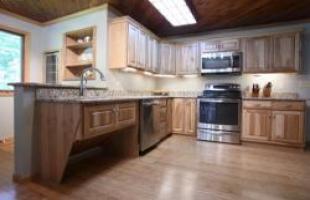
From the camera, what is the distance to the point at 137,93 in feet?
15.7

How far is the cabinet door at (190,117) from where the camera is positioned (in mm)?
4637

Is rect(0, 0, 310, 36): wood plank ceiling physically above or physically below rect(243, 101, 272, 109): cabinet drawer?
above

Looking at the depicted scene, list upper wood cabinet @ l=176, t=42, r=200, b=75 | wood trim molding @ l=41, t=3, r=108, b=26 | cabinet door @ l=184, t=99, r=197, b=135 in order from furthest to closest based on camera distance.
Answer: upper wood cabinet @ l=176, t=42, r=200, b=75 → cabinet door @ l=184, t=99, r=197, b=135 → wood trim molding @ l=41, t=3, r=108, b=26

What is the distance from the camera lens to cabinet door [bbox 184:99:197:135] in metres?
4.64

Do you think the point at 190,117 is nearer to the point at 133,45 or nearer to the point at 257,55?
the point at 257,55

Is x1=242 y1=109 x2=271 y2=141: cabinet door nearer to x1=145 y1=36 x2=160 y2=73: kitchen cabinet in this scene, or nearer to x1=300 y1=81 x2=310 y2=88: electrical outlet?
x1=300 y1=81 x2=310 y2=88: electrical outlet

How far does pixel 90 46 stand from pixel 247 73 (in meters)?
3.44

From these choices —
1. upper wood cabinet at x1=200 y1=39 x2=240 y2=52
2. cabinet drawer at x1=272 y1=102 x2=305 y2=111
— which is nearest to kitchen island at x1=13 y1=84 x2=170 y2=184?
upper wood cabinet at x1=200 y1=39 x2=240 y2=52

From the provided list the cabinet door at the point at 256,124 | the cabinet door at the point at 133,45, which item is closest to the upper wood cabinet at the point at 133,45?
the cabinet door at the point at 133,45

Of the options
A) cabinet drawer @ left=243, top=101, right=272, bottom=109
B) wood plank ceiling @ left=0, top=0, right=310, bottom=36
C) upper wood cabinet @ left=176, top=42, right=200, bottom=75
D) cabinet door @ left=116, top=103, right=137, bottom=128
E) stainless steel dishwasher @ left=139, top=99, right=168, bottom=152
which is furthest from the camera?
upper wood cabinet @ left=176, top=42, right=200, bottom=75

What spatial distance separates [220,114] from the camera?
13.9 feet

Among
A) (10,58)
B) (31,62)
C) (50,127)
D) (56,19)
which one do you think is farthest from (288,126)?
(10,58)

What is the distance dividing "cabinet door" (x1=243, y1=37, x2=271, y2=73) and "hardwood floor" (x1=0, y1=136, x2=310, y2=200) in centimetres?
175

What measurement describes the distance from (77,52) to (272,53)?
4.20 meters
